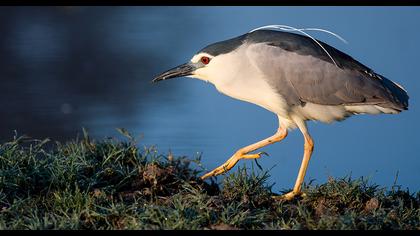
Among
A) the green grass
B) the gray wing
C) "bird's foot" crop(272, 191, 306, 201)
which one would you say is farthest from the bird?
the green grass

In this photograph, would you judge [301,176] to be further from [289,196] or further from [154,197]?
[154,197]

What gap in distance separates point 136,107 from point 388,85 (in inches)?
151

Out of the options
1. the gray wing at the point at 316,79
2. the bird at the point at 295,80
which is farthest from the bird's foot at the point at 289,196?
the gray wing at the point at 316,79

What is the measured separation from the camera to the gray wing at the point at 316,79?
609cm

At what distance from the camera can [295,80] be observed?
614cm

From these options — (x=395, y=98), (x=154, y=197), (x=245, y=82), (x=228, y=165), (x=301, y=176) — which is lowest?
(x=154, y=197)

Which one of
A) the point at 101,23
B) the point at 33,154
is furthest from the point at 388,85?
the point at 101,23

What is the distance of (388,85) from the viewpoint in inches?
247

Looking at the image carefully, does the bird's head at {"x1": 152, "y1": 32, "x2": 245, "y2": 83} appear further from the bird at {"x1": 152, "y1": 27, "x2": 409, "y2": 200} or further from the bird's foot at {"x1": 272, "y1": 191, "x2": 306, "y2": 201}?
the bird's foot at {"x1": 272, "y1": 191, "x2": 306, "y2": 201}

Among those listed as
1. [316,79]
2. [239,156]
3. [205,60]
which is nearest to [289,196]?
[239,156]

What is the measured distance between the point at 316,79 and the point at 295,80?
16 cm

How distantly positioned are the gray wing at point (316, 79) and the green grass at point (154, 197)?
725 mm

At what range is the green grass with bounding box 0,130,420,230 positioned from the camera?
486 cm

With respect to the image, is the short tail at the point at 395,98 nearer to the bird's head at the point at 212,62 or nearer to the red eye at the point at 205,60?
the bird's head at the point at 212,62
